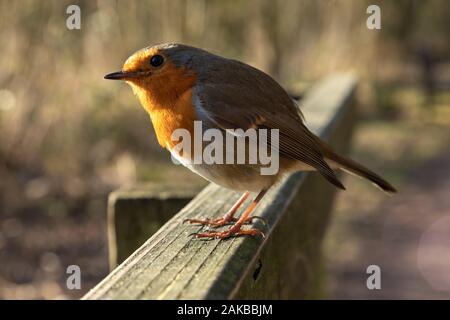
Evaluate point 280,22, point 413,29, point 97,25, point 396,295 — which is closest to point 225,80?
point 396,295

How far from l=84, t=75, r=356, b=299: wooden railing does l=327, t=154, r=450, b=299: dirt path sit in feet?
7.38

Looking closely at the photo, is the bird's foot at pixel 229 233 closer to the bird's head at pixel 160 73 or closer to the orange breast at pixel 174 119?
the orange breast at pixel 174 119

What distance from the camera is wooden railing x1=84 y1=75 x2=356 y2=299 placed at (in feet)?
4.64

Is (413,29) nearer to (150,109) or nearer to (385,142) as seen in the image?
(385,142)

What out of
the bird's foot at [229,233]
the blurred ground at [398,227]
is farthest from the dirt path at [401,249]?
the bird's foot at [229,233]

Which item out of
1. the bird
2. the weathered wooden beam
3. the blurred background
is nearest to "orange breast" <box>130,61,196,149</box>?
the bird

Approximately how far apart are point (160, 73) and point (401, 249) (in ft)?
15.7

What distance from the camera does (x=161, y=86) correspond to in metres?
2.58

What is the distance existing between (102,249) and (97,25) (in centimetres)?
265

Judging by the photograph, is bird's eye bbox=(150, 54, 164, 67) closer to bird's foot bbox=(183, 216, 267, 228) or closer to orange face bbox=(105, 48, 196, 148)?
orange face bbox=(105, 48, 196, 148)

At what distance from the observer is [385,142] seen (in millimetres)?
11852

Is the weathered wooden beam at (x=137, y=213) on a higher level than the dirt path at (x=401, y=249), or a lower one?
higher

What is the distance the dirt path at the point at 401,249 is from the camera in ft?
19.0

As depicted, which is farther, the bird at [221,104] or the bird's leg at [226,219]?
the bird at [221,104]
